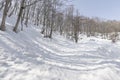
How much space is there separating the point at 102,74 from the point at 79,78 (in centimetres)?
115

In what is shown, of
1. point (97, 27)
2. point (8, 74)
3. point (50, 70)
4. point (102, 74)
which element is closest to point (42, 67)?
point (50, 70)

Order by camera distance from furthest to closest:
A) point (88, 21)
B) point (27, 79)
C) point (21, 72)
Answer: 1. point (88, 21)
2. point (21, 72)
3. point (27, 79)

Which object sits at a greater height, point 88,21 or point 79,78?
point 88,21

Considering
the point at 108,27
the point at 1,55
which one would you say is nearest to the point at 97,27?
the point at 108,27

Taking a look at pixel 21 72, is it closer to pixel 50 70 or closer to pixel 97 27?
pixel 50 70

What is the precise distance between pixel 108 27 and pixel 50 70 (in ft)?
342

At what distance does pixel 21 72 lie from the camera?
7363 mm

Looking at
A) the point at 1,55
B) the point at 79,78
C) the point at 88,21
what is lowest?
the point at 79,78

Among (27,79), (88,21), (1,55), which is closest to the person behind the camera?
(27,79)

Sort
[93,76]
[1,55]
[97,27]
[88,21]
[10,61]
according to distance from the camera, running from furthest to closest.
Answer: [97,27] < [88,21] < [1,55] < [10,61] < [93,76]

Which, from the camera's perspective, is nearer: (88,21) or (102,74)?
(102,74)

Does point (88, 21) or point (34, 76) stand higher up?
point (88, 21)

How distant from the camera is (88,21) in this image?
9412cm

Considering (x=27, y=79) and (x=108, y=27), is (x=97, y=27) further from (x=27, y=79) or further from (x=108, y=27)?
(x=27, y=79)
